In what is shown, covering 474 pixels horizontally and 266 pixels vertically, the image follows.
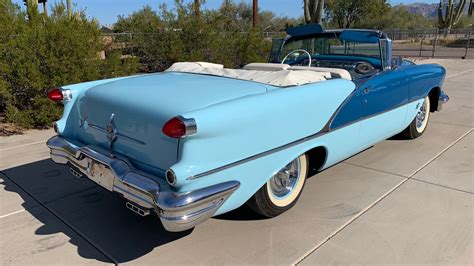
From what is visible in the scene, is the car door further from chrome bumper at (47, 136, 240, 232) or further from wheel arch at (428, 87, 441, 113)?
chrome bumper at (47, 136, 240, 232)

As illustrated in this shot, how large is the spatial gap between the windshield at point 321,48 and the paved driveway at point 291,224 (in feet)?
4.29

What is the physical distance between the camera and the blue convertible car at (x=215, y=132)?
2.48m

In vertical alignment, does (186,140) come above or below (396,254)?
above

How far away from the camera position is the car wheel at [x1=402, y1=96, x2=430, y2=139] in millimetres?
5297

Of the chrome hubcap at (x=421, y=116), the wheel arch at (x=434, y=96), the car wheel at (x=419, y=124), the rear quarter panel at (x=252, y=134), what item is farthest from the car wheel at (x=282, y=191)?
the wheel arch at (x=434, y=96)

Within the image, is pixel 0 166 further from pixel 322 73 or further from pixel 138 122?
pixel 322 73

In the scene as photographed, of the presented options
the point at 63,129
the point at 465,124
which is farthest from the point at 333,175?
the point at 465,124

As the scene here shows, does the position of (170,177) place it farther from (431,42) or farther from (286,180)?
(431,42)

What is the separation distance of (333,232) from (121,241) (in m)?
1.63

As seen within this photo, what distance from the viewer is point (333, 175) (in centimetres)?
425

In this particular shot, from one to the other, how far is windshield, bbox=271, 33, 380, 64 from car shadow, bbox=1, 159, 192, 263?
275cm

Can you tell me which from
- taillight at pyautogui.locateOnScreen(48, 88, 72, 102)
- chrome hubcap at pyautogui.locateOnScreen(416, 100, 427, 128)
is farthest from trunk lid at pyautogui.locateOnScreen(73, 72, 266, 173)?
chrome hubcap at pyautogui.locateOnScreen(416, 100, 427, 128)

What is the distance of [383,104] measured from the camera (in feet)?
13.5

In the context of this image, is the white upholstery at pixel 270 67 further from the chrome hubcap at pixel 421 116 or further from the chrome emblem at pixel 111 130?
the chrome hubcap at pixel 421 116
